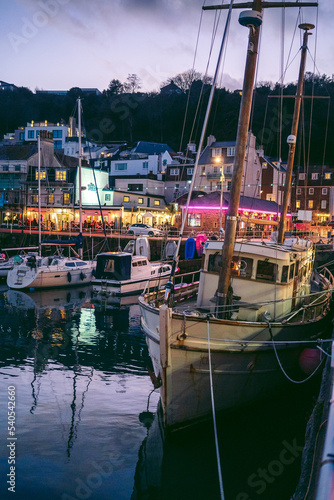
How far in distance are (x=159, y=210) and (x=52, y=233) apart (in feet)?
71.0

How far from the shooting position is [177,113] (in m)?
101

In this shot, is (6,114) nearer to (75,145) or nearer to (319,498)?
(75,145)

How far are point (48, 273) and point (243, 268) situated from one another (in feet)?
72.9

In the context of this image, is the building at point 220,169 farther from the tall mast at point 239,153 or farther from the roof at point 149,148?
the tall mast at point 239,153

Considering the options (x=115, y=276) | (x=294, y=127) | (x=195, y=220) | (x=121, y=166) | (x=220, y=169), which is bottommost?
(x=115, y=276)

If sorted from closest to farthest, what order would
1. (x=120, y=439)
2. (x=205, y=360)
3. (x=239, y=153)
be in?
(x=205, y=360) < (x=120, y=439) < (x=239, y=153)

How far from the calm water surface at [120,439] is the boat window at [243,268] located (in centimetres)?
391

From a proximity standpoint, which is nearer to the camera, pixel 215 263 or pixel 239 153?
pixel 239 153

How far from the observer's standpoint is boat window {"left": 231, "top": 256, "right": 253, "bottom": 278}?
1256cm

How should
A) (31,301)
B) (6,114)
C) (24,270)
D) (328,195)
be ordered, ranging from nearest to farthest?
(31,301) → (24,270) → (328,195) → (6,114)

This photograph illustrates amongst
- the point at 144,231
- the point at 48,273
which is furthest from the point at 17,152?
the point at 48,273

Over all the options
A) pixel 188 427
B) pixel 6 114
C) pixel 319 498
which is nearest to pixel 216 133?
pixel 6 114

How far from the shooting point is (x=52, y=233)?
47125 millimetres

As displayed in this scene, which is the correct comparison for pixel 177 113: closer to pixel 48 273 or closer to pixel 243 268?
pixel 48 273
